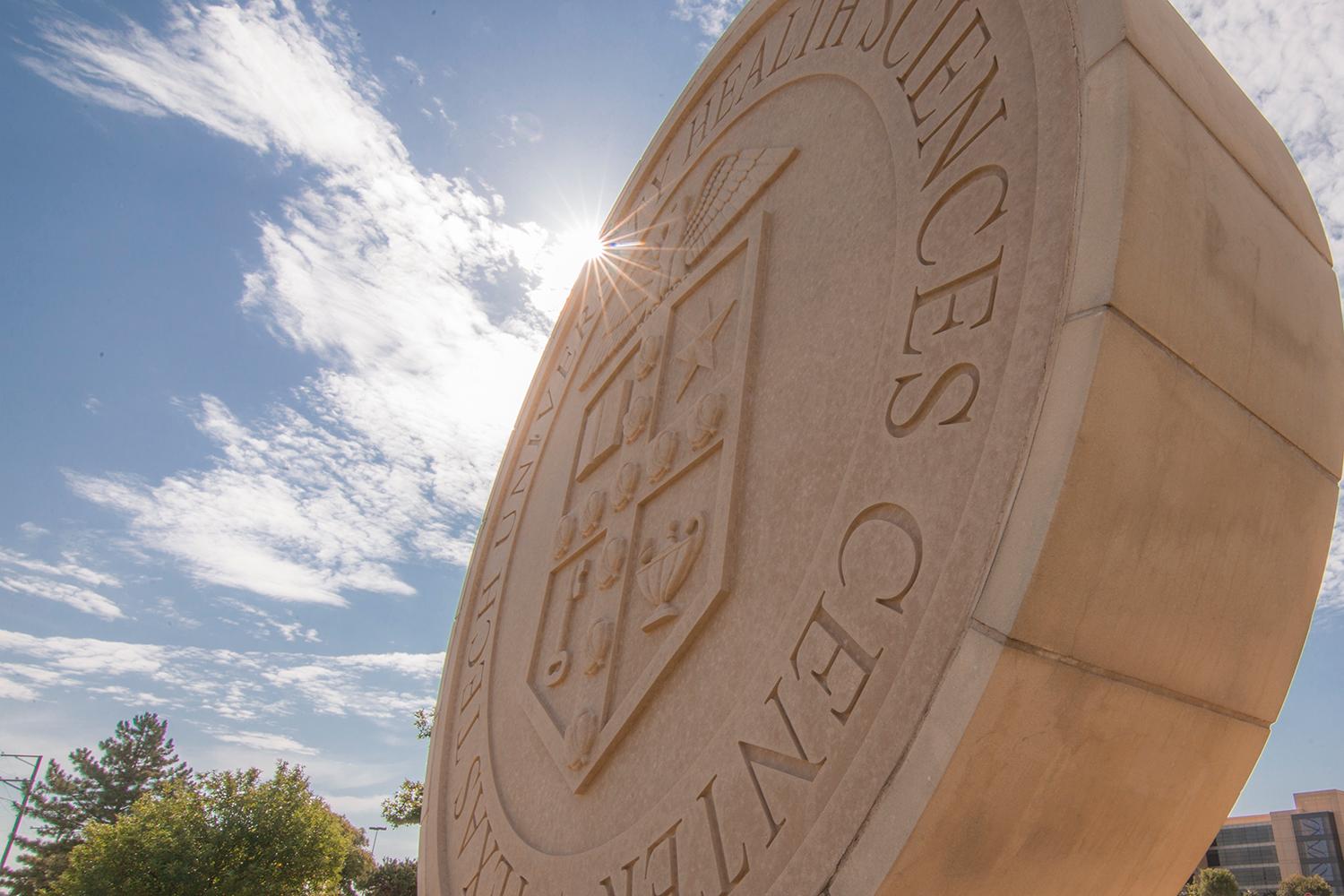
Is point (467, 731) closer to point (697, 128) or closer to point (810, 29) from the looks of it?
point (697, 128)

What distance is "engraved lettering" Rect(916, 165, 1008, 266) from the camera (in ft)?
8.14

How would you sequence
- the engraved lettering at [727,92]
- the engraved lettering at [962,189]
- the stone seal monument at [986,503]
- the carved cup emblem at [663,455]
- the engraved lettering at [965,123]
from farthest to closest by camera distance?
1. the engraved lettering at [727,92]
2. the carved cup emblem at [663,455]
3. the engraved lettering at [965,123]
4. the engraved lettering at [962,189]
5. the stone seal monument at [986,503]

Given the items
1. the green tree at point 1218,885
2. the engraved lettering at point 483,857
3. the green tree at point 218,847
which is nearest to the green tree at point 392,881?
the green tree at point 218,847

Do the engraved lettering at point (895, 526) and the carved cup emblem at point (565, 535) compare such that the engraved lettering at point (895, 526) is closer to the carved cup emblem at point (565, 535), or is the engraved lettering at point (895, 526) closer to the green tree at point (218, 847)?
the carved cup emblem at point (565, 535)

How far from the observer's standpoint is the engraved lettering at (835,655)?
2279 millimetres

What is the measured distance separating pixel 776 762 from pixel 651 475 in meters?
1.77

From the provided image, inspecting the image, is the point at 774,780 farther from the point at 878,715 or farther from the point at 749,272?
the point at 749,272

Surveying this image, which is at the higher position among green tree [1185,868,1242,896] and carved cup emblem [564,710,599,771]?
green tree [1185,868,1242,896]

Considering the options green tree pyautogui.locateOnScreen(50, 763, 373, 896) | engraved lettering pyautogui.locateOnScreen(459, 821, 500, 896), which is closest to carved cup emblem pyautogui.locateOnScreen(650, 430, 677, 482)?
engraved lettering pyautogui.locateOnScreen(459, 821, 500, 896)

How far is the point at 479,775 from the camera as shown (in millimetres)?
4664

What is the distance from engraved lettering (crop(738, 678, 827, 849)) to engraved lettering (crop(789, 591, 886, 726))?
12cm

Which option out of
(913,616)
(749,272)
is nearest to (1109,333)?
(913,616)

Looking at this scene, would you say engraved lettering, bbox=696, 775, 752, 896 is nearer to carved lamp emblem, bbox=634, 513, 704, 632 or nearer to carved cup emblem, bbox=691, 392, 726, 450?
carved lamp emblem, bbox=634, 513, 704, 632

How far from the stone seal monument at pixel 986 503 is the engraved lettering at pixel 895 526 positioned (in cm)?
1
